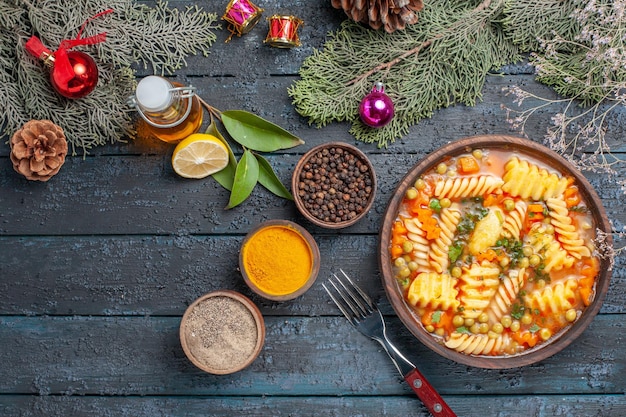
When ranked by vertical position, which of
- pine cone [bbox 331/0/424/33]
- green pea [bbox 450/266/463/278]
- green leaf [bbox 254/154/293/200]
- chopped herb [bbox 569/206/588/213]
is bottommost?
green pea [bbox 450/266/463/278]

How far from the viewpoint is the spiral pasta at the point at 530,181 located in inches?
68.7

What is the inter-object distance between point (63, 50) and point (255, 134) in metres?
0.60

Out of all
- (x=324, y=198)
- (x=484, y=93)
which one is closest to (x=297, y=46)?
(x=324, y=198)

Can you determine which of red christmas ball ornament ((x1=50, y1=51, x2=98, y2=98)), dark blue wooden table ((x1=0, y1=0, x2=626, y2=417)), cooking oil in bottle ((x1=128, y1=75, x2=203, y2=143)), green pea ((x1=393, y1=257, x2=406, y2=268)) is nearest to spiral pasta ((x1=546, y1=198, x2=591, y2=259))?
dark blue wooden table ((x1=0, y1=0, x2=626, y2=417))

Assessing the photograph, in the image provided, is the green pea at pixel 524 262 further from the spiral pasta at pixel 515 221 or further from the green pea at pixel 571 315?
the green pea at pixel 571 315

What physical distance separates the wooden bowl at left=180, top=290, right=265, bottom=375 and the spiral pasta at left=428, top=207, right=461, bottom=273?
553 millimetres

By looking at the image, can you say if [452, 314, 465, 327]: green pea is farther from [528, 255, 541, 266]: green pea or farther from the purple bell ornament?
the purple bell ornament

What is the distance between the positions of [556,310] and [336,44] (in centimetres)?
104

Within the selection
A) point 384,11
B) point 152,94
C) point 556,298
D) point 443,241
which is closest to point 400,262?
point 443,241

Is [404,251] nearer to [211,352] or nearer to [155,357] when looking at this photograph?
[211,352]

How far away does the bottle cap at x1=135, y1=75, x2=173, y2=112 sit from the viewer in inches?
65.2

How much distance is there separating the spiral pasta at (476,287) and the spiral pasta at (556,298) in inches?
5.1

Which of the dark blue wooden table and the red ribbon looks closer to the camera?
the red ribbon

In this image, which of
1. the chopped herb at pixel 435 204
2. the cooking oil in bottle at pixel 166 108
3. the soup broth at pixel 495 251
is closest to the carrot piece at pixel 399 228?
the soup broth at pixel 495 251
